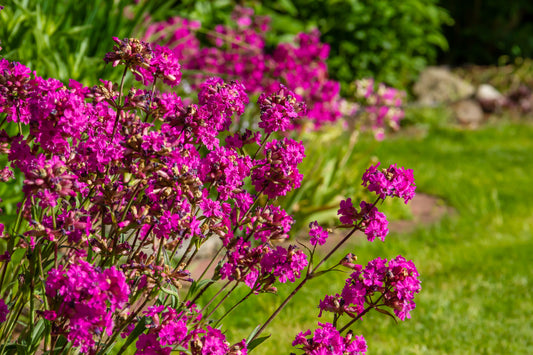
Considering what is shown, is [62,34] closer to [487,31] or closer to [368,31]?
[368,31]

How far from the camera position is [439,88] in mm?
11500

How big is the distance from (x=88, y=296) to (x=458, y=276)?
3491mm

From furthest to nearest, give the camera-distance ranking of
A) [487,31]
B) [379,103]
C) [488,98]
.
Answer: [487,31] < [488,98] < [379,103]

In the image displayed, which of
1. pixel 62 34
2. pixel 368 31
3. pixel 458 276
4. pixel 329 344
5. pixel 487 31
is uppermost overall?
pixel 487 31

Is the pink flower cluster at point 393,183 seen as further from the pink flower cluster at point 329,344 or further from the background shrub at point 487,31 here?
the background shrub at point 487,31

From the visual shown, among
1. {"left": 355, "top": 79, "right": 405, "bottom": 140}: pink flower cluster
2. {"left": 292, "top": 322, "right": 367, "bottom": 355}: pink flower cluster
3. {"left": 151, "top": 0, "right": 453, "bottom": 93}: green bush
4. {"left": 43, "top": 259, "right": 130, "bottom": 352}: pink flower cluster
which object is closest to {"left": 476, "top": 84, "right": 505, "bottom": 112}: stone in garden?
{"left": 151, "top": 0, "right": 453, "bottom": 93}: green bush

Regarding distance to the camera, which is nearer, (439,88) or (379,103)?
(379,103)

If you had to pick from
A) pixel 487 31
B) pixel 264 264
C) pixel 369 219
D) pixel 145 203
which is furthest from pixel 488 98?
pixel 145 203

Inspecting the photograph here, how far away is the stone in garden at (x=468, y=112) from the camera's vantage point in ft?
34.4

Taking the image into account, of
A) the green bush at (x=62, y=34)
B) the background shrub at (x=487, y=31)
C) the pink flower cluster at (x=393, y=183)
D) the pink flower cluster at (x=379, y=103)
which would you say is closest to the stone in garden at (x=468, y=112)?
the background shrub at (x=487, y=31)

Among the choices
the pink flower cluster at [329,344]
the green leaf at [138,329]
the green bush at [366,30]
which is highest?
the green bush at [366,30]

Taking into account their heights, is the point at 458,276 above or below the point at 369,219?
above

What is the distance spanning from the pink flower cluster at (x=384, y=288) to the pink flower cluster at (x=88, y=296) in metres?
0.69

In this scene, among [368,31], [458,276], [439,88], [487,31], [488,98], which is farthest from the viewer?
[487,31]
